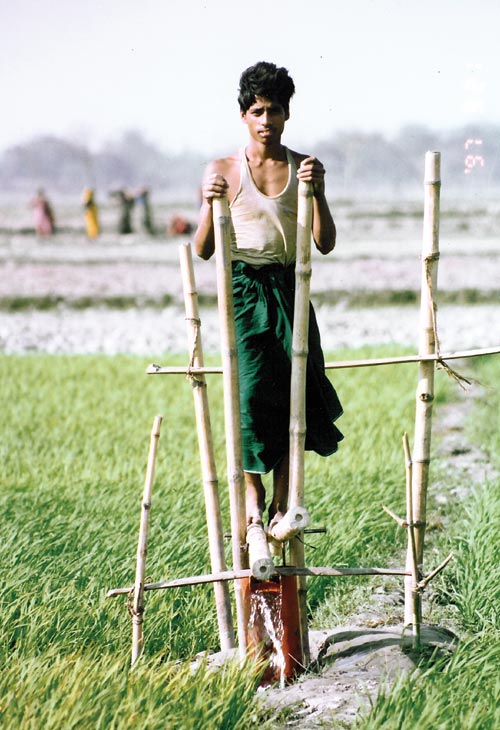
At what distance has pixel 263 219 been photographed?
3.07m

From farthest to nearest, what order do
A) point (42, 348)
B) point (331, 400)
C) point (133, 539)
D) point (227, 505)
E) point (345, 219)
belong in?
1. point (345, 219)
2. point (42, 348)
3. point (227, 505)
4. point (133, 539)
5. point (331, 400)

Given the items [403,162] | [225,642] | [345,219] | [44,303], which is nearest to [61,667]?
[225,642]

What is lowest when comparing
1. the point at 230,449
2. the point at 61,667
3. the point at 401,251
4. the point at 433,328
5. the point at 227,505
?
the point at 401,251

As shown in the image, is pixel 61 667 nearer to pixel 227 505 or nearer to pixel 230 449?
pixel 230 449

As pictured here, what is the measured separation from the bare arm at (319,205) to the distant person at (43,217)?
728 inches

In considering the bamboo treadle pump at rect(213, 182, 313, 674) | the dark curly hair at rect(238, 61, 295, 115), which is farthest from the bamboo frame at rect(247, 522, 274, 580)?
the dark curly hair at rect(238, 61, 295, 115)

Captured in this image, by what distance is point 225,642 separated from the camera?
319 cm

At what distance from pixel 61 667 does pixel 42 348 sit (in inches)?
314

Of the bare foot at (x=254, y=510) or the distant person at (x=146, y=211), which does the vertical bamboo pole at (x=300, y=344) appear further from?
the distant person at (x=146, y=211)

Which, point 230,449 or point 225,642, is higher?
point 230,449

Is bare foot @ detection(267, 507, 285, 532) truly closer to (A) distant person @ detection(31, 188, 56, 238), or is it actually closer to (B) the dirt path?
(B) the dirt path

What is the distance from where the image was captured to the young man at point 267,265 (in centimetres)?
303

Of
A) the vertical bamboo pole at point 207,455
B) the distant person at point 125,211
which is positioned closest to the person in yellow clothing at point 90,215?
the distant person at point 125,211

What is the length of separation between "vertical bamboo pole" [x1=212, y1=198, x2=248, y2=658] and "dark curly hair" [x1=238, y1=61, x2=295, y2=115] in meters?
0.31
